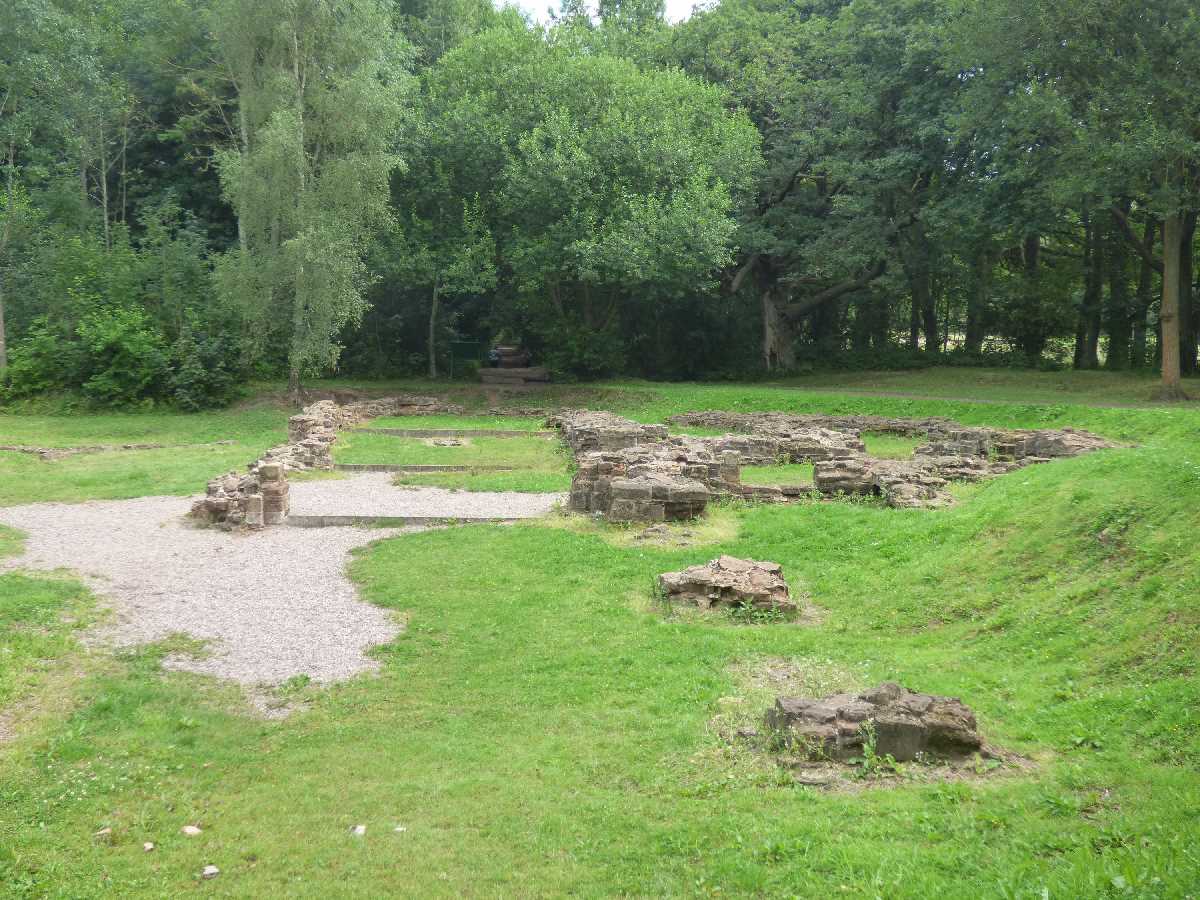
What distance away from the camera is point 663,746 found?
7945 millimetres

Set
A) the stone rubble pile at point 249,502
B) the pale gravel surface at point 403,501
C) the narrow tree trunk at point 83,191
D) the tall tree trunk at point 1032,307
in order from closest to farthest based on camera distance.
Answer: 1. the stone rubble pile at point 249,502
2. the pale gravel surface at point 403,501
3. the tall tree trunk at point 1032,307
4. the narrow tree trunk at point 83,191

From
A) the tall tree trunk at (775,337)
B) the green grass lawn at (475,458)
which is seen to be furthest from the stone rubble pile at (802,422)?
the tall tree trunk at (775,337)

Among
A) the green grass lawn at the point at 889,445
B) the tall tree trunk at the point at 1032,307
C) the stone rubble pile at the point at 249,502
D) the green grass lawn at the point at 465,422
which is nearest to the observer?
the stone rubble pile at the point at 249,502

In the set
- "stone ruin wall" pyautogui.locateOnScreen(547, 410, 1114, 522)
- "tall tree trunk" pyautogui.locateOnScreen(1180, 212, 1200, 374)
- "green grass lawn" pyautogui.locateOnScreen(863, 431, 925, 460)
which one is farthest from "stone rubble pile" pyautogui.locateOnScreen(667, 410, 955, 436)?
"tall tree trunk" pyautogui.locateOnScreen(1180, 212, 1200, 374)

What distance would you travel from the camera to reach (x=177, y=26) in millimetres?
42656

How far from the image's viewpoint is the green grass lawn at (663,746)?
19.7 ft

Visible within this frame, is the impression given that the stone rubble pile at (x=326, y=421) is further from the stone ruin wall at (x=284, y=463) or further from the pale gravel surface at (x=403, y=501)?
the pale gravel surface at (x=403, y=501)

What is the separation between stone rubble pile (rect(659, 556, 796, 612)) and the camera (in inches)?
459

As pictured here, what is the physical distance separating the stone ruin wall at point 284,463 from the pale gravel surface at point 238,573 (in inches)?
16.9

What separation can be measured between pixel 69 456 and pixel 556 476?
12375 mm

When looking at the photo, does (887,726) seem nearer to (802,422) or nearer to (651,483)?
(651,483)

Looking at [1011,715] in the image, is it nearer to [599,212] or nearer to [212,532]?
[212,532]

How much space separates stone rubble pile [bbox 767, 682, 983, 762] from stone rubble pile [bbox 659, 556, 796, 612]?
3.88 m

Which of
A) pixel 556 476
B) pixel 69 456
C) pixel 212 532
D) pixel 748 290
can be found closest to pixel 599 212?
pixel 748 290
